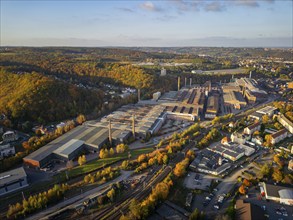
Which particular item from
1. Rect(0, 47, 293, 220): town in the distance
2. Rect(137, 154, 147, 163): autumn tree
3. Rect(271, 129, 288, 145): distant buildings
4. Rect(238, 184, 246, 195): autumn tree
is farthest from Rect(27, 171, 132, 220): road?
Rect(271, 129, 288, 145): distant buildings

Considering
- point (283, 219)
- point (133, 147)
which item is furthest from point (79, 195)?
point (283, 219)

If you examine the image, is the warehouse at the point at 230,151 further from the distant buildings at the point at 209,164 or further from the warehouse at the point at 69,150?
the warehouse at the point at 69,150

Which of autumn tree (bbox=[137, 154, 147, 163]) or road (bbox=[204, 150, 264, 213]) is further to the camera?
autumn tree (bbox=[137, 154, 147, 163])

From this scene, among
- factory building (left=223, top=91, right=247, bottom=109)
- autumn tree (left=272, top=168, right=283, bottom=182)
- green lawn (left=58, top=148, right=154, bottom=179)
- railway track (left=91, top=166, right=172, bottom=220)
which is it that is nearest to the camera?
railway track (left=91, top=166, right=172, bottom=220)

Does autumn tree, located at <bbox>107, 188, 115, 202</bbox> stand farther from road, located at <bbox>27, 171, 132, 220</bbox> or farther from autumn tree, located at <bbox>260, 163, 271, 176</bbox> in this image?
autumn tree, located at <bbox>260, 163, 271, 176</bbox>

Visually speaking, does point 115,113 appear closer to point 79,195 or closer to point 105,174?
point 105,174

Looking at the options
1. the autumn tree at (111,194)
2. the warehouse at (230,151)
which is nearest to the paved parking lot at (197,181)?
the warehouse at (230,151)
